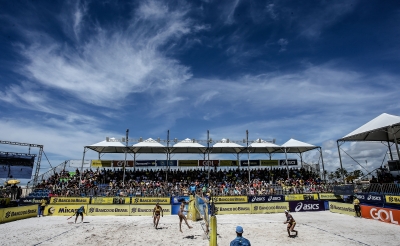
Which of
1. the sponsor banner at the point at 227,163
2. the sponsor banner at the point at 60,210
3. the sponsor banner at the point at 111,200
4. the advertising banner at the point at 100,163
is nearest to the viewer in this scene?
the sponsor banner at the point at 60,210

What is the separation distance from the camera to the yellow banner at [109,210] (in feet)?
68.4

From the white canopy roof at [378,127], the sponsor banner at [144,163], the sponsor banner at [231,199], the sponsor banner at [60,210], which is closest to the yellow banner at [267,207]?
the sponsor banner at [231,199]

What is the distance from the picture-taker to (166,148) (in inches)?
1346

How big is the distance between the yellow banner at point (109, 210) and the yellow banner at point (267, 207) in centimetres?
1125

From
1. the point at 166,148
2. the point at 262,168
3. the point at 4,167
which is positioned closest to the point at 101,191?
the point at 166,148

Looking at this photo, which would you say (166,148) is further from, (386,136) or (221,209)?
(386,136)

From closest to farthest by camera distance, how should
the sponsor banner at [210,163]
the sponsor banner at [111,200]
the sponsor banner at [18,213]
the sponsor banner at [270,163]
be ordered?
the sponsor banner at [18,213] → the sponsor banner at [111,200] → the sponsor banner at [210,163] → the sponsor banner at [270,163]

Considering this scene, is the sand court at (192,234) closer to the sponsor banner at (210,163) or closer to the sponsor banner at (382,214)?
the sponsor banner at (382,214)

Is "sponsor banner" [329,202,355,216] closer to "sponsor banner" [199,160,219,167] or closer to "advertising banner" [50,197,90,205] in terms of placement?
"sponsor banner" [199,160,219,167]

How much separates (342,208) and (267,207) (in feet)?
20.0

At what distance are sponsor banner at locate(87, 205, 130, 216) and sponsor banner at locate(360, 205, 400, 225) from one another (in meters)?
18.4

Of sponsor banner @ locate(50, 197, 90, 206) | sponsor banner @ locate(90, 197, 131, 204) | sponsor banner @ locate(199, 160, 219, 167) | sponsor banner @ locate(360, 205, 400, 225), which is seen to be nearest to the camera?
sponsor banner @ locate(360, 205, 400, 225)

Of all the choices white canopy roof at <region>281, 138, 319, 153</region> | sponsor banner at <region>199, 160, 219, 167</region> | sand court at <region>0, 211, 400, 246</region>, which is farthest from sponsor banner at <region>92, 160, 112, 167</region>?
white canopy roof at <region>281, 138, 319, 153</region>

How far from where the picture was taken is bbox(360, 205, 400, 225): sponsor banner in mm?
14620
